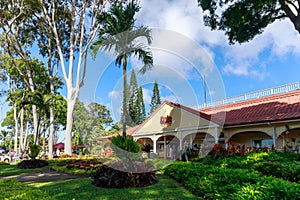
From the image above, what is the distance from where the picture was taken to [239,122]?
14789 mm

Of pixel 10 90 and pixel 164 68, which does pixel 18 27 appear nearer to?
pixel 10 90

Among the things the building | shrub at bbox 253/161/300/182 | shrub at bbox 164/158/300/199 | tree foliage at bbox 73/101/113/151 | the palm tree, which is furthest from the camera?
tree foliage at bbox 73/101/113/151

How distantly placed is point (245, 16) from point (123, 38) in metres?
6.11

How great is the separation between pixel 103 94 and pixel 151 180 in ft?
20.0

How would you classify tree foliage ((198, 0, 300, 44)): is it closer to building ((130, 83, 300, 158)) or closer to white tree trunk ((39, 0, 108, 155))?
building ((130, 83, 300, 158))

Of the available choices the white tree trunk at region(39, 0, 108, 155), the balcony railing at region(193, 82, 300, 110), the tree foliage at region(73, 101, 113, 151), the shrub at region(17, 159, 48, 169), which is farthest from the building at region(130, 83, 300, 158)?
the tree foliage at region(73, 101, 113, 151)

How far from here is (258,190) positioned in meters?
4.42

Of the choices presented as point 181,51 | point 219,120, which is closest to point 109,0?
point 181,51

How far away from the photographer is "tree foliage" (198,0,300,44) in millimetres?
11656

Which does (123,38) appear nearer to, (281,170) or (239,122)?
(281,170)

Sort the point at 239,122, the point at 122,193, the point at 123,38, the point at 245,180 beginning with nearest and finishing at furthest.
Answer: the point at 245,180, the point at 122,193, the point at 123,38, the point at 239,122

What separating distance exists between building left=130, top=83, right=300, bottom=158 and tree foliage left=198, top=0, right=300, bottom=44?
4833mm

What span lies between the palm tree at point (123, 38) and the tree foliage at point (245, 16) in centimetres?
379

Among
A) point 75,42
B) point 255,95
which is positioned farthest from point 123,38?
point 75,42
